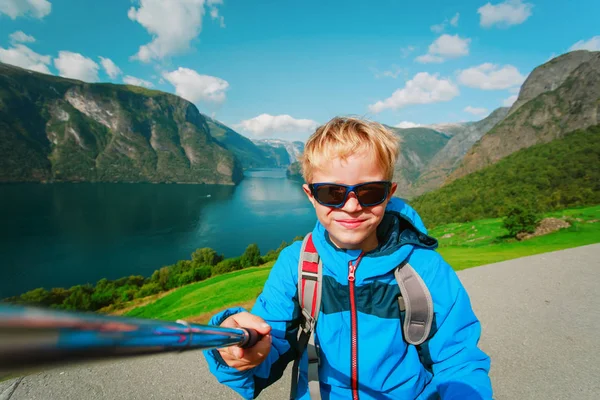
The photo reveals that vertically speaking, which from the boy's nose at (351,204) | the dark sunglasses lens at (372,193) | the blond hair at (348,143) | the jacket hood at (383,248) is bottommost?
the jacket hood at (383,248)

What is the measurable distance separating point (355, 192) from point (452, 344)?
1197 millimetres

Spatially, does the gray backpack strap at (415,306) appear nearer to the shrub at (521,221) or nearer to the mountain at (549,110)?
the shrub at (521,221)

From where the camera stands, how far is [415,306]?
1909 mm

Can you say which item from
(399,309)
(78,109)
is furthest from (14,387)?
(78,109)

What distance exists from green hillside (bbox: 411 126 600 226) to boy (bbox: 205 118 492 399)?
1965 inches

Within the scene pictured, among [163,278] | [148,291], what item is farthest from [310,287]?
[163,278]

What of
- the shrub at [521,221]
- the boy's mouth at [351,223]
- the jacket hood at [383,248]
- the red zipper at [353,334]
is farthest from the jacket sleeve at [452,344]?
the shrub at [521,221]

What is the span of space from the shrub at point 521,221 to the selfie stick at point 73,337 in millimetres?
18961

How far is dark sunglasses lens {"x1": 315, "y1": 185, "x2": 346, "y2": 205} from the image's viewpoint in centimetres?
198

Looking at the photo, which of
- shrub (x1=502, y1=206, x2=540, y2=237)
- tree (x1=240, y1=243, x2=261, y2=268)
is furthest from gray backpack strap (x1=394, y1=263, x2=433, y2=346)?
tree (x1=240, y1=243, x2=261, y2=268)

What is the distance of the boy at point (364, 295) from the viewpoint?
1.92 metres

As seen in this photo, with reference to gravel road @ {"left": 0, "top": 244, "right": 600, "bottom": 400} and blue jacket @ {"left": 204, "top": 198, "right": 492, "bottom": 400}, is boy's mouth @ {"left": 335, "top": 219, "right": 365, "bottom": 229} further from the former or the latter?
gravel road @ {"left": 0, "top": 244, "right": 600, "bottom": 400}

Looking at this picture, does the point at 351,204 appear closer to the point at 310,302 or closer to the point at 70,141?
the point at 310,302

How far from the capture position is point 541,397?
391cm
